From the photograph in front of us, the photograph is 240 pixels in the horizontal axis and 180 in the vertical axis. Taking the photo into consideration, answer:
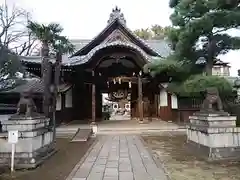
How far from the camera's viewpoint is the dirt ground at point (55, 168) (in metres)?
5.94

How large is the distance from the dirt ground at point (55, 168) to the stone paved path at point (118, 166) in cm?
25

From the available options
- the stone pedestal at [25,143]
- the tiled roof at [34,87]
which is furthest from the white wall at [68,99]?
the stone pedestal at [25,143]

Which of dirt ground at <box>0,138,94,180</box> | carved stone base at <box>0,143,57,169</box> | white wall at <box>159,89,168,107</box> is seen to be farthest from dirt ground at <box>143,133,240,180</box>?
white wall at <box>159,89,168,107</box>

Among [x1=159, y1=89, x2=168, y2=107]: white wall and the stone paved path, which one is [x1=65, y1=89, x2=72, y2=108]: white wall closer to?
[x1=159, y1=89, x2=168, y2=107]: white wall

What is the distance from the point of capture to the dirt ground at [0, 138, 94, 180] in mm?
5938

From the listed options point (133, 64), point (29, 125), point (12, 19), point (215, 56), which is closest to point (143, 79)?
point (133, 64)

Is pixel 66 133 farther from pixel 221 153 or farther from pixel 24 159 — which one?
pixel 221 153

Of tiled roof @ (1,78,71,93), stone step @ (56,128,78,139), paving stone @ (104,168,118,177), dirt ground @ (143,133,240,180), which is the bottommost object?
paving stone @ (104,168,118,177)

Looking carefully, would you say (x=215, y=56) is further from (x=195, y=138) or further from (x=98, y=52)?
(x=98, y=52)

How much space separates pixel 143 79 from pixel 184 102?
3.06 metres

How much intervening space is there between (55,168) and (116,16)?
14.8 metres

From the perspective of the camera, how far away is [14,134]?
6449 millimetres

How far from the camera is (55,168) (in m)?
6.79

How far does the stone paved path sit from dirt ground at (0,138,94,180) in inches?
10.0
